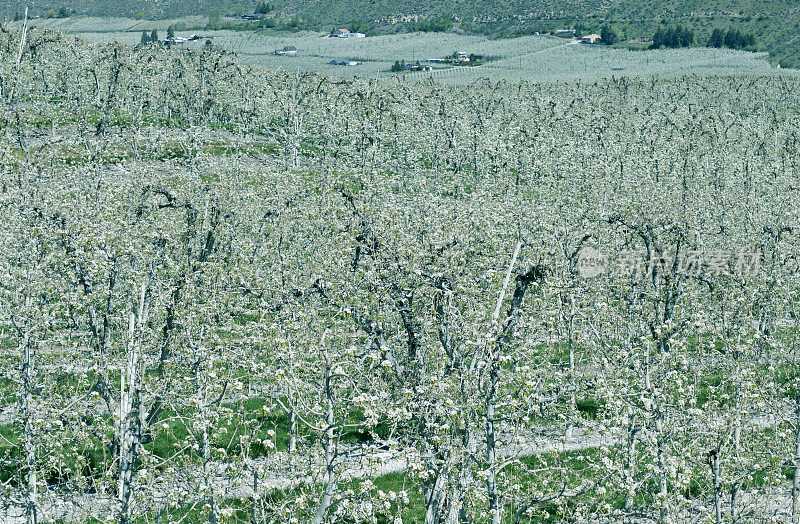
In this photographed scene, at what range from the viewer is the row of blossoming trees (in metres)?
16.5

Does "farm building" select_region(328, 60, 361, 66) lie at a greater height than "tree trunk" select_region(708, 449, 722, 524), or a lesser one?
greater

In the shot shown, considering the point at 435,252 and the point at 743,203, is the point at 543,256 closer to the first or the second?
the point at 435,252

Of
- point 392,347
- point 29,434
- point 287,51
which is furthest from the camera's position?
point 287,51

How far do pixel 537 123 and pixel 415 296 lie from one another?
69.6m

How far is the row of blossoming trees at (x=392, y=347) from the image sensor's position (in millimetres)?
16531

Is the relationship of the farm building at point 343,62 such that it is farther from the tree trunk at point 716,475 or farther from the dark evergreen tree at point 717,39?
the tree trunk at point 716,475

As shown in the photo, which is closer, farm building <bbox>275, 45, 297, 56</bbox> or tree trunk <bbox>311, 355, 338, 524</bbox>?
tree trunk <bbox>311, 355, 338, 524</bbox>

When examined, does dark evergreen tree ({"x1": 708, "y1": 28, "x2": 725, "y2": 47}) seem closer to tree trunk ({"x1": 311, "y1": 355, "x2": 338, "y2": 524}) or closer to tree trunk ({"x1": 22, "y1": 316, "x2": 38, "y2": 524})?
tree trunk ({"x1": 22, "y1": 316, "x2": 38, "y2": 524})

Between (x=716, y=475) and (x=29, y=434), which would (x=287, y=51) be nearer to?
(x=29, y=434)

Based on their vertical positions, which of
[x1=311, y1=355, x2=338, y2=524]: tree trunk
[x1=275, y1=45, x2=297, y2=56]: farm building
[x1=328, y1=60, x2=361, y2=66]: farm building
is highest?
[x1=275, y1=45, x2=297, y2=56]: farm building

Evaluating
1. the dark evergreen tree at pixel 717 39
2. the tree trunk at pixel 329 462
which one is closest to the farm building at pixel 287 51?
the dark evergreen tree at pixel 717 39

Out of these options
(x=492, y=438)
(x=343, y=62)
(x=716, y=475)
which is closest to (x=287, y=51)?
(x=343, y=62)

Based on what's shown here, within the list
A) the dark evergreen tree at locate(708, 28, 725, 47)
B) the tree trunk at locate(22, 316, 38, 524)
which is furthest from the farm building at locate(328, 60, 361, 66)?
the tree trunk at locate(22, 316, 38, 524)

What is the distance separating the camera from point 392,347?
21734 mm
